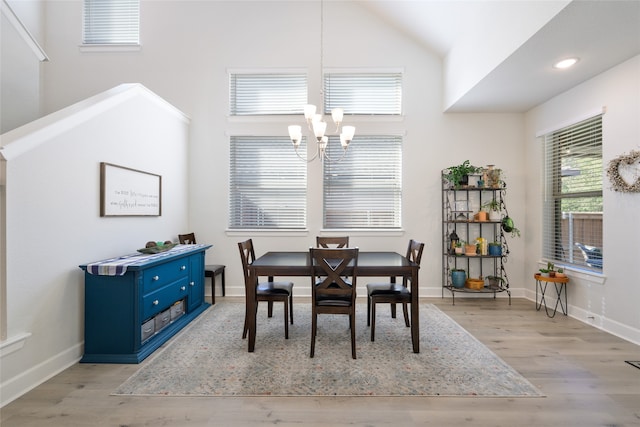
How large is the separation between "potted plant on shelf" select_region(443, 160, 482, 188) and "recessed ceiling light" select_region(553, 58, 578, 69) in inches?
53.9

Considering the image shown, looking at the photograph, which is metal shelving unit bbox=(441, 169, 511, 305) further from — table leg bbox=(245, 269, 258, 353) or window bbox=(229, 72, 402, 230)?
table leg bbox=(245, 269, 258, 353)

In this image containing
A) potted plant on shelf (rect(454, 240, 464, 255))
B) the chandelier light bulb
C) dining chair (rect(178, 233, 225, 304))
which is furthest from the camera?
potted plant on shelf (rect(454, 240, 464, 255))

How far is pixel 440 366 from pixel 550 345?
1.22 metres

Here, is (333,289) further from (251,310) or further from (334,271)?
(251,310)

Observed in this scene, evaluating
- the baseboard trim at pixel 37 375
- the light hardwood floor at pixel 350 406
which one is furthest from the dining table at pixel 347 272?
the baseboard trim at pixel 37 375

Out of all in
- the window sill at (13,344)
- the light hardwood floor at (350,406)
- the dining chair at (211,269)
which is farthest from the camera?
the dining chair at (211,269)

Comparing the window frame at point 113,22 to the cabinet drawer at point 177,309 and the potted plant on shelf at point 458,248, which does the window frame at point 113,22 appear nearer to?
the cabinet drawer at point 177,309

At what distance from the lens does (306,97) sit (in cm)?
450

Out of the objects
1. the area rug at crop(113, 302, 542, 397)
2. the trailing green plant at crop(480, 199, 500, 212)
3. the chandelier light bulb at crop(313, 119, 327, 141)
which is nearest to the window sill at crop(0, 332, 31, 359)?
the area rug at crop(113, 302, 542, 397)

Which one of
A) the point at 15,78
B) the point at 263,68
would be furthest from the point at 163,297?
the point at 263,68

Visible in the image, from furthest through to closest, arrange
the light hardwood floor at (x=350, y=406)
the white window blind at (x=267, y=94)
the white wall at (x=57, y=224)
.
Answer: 1. the white window blind at (x=267, y=94)
2. the white wall at (x=57, y=224)
3. the light hardwood floor at (x=350, y=406)

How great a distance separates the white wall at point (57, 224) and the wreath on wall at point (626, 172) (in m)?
4.85

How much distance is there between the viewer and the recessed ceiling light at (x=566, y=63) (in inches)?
112

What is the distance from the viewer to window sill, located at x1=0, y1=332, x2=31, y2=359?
188 centimetres
